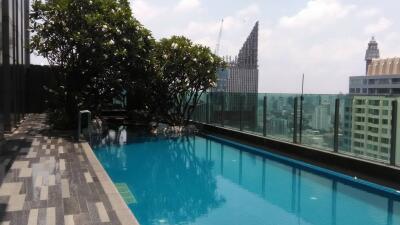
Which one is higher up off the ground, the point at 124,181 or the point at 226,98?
the point at 226,98

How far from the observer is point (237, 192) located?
26.8 ft

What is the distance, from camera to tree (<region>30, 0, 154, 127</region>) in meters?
13.5

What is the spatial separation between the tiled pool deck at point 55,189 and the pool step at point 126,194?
1.61 feet

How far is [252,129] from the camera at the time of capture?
47.2ft

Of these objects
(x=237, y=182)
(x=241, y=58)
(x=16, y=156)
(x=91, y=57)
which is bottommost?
(x=237, y=182)

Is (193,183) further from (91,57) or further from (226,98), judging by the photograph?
(226,98)

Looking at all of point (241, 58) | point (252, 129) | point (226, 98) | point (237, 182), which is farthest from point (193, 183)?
point (241, 58)

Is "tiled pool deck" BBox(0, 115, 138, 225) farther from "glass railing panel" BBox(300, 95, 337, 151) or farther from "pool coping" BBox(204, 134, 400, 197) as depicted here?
"glass railing panel" BBox(300, 95, 337, 151)

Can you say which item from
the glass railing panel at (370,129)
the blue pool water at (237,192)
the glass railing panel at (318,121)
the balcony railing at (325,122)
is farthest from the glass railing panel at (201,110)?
the glass railing panel at (370,129)

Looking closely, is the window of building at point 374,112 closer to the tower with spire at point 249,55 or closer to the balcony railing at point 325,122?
the balcony railing at point 325,122

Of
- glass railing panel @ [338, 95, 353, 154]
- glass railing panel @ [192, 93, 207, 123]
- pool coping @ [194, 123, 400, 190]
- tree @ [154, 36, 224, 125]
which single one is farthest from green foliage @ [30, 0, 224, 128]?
glass railing panel @ [338, 95, 353, 154]

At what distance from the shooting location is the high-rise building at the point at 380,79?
3954 inches

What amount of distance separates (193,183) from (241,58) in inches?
1509

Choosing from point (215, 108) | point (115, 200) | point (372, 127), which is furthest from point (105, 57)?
point (115, 200)
